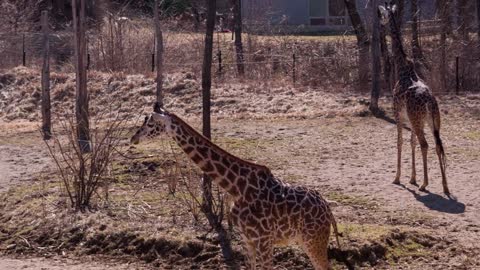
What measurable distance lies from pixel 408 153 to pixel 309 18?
26.9 metres

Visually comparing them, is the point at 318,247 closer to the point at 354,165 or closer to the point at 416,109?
the point at 416,109

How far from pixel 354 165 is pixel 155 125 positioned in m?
6.57

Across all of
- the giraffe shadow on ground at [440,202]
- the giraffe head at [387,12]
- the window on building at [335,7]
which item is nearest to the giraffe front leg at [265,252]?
the giraffe shadow on ground at [440,202]

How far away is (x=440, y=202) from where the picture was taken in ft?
36.6

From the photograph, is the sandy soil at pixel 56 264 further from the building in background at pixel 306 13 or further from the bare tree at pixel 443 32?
the building in background at pixel 306 13

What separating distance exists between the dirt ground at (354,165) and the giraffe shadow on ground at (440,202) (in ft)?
0.04

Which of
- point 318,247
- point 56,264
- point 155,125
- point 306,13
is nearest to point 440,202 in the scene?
point 318,247

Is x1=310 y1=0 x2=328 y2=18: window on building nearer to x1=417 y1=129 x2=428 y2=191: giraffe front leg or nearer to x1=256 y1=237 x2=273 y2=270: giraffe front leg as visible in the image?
x1=417 y1=129 x2=428 y2=191: giraffe front leg

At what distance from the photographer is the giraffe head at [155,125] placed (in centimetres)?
729

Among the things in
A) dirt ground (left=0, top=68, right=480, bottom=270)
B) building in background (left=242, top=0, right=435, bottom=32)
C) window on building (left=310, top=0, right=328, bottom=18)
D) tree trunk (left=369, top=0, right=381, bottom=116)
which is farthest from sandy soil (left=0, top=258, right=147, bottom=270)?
window on building (left=310, top=0, right=328, bottom=18)

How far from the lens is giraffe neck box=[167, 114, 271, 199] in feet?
23.8

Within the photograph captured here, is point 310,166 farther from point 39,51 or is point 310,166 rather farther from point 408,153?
point 39,51

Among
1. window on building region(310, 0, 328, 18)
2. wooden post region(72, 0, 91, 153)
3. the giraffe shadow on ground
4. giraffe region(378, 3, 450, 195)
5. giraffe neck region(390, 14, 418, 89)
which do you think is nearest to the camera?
the giraffe shadow on ground

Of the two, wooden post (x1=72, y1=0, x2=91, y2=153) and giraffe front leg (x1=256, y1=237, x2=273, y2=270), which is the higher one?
wooden post (x1=72, y1=0, x2=91, y2=153)
